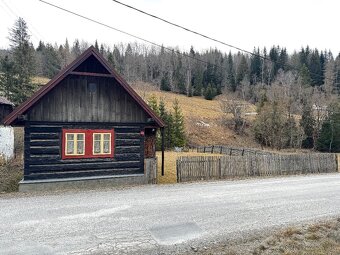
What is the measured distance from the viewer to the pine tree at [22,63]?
42.5 metres

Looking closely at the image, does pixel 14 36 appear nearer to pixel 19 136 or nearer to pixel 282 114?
pixel 19 136

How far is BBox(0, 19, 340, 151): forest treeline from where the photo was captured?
1948 inches

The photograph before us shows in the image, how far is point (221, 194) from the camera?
13828mm

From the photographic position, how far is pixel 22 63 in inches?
1855

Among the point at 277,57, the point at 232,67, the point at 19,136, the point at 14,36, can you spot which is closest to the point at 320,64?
the point at 277,57

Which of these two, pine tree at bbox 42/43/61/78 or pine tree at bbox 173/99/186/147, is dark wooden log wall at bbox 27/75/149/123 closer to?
pine tree at bbox 173/99/186/147

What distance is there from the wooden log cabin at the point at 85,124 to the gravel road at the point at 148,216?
2167 millimetres

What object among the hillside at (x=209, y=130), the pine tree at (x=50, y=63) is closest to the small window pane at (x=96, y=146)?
the hillside at (x=209, y=130)

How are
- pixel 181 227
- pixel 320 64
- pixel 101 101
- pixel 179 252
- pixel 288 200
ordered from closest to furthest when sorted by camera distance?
1. pixel 179 252
2. pixel 181 227
3. pixel 288 200
4. pixel 101 101
5. pixel 320 64

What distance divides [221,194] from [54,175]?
8507 millimetres

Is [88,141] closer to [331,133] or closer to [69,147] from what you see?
[69,147]

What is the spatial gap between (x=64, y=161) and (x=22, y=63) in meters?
37.8

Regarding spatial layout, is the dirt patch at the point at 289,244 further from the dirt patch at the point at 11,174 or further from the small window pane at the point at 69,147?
the dirt patch at the point at 11,174

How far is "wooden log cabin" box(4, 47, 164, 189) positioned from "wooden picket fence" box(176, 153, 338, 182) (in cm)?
273
